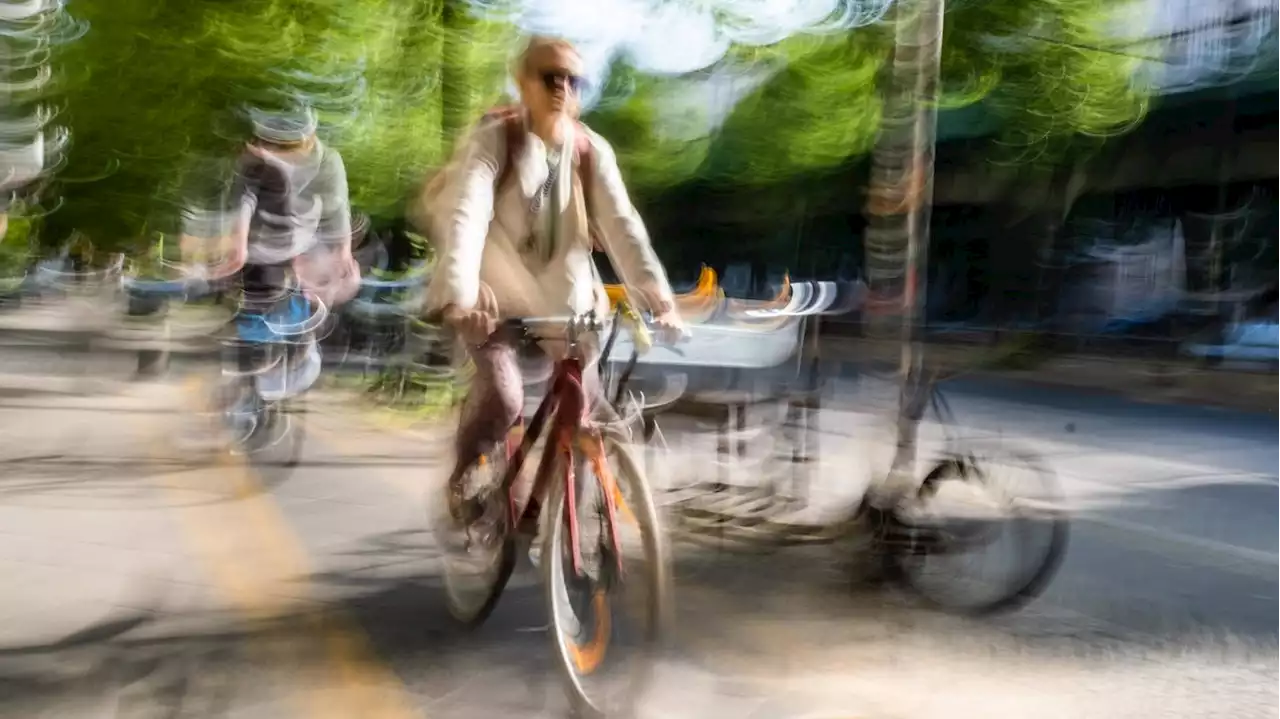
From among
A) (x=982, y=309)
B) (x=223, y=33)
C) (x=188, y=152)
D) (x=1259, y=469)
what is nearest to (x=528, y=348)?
(x=1259, y=469)

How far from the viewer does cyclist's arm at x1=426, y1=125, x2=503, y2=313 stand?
2873 millimetres

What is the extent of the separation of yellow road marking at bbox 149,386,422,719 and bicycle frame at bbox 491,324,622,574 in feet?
2.35

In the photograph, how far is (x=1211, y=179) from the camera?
1438cm

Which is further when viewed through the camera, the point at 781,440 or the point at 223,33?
the point at 223,33

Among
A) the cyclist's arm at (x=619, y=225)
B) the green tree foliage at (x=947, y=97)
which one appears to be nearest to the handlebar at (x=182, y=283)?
the green tree foliage at (x=947, y=97)

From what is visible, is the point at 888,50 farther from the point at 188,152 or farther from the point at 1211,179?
the point at 1211,179

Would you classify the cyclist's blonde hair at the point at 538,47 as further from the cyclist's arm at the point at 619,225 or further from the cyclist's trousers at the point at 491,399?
the cyclist's trousers at the point at 491,399

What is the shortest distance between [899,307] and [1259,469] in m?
4.33

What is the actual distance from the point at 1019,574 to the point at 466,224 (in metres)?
2.44

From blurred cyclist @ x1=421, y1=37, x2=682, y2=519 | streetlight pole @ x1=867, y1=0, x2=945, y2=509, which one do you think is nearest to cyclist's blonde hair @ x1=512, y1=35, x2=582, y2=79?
blurred cyclist @ x1=421, y1=37, x2=682, y2=519

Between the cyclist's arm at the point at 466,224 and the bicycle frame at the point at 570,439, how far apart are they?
0.33 meters

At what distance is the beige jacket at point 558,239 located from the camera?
3143 mm

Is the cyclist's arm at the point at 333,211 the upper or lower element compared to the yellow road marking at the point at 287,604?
upper

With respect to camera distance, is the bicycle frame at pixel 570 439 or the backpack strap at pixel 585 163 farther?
the backpack strap at pixel 585 163
